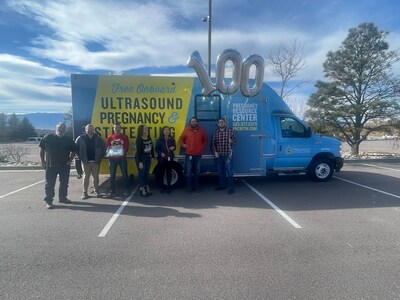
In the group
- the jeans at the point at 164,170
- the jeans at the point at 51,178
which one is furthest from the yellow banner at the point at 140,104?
the jeans at the point at 51,178

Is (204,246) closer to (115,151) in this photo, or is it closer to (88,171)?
(115,151)

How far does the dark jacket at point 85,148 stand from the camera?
21.1 ft

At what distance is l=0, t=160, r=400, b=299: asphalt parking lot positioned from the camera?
3029 millimetres

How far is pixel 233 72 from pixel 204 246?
4843 millimetres

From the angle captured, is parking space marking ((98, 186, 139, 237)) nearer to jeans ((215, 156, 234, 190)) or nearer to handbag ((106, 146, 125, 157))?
handbag ((106, 146, 125, 157))

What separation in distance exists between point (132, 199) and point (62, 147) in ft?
6.79

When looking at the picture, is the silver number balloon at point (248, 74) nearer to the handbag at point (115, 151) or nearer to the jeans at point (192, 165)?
the jeans at point (192, 165)

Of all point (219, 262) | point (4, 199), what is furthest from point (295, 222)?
point (4, 199)

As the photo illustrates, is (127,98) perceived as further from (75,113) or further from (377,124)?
(377,124)

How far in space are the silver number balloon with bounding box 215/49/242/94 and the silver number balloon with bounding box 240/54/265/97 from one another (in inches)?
6.0

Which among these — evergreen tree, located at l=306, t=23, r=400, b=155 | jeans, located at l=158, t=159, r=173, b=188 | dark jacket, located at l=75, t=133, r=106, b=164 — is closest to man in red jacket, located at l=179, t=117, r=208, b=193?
jeans, located at l=158, t=159, r=173, b=188

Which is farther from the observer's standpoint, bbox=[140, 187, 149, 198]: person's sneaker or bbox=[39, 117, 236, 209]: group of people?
bbox=[140, 187, 149, 198]: person's sneaker

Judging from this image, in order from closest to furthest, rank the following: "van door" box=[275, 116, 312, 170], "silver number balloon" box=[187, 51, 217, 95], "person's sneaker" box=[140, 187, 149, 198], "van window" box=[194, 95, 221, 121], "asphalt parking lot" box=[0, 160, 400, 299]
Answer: "asphalt parking lot" box=[0, 160, 400, 299] < "silver number balloon" box=[187, 51, 217, 95] < "person's sneaker" box=[140, 187, 149, 198] < "van window" box=[194, 95, 221, 121] < "van door" box=[275, 116, 312, 170]

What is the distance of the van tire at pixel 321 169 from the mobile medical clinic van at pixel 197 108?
3.65 ft
